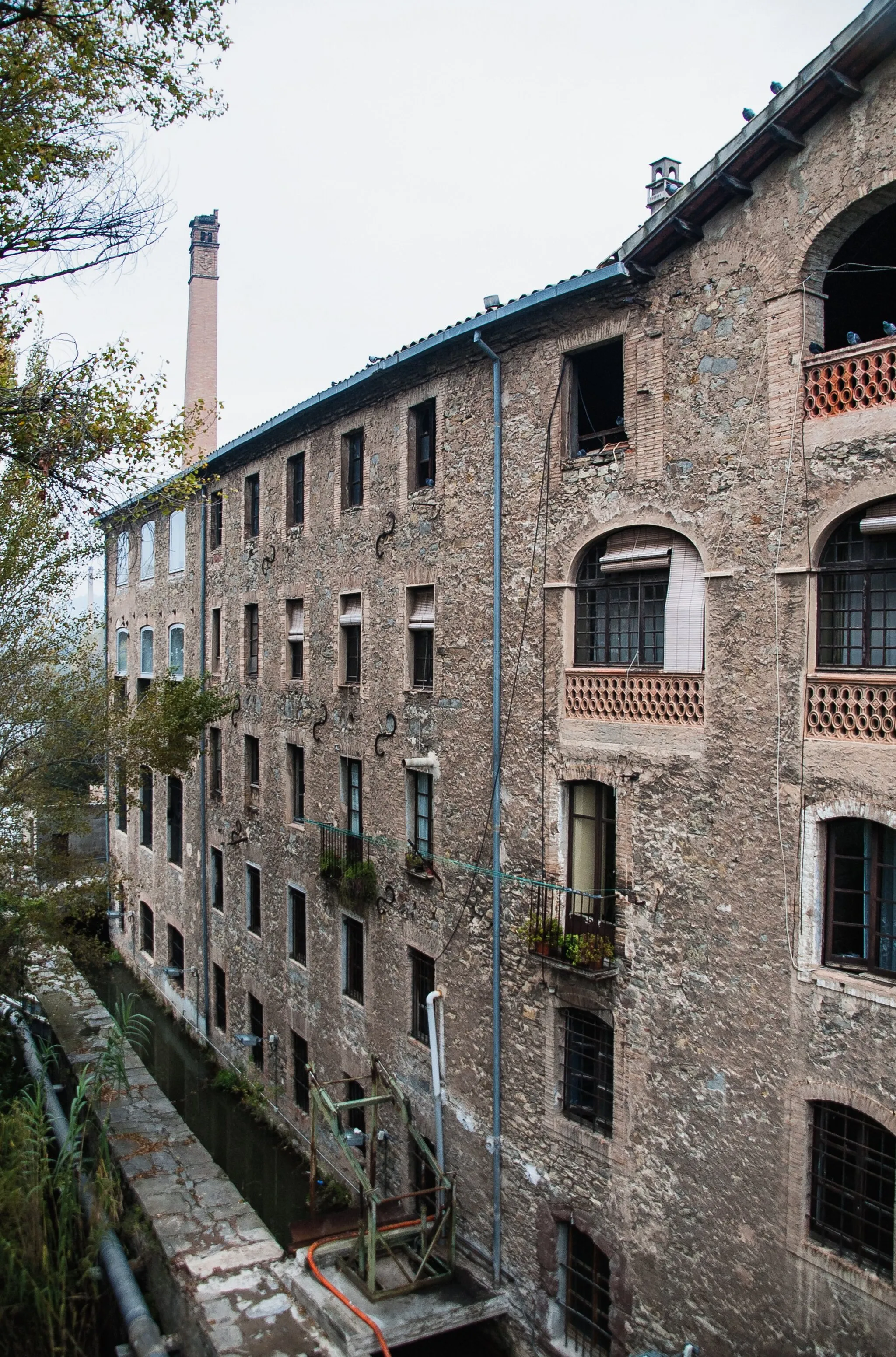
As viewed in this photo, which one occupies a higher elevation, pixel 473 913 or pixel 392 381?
pixel 392 381

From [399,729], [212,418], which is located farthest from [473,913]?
[212,418]

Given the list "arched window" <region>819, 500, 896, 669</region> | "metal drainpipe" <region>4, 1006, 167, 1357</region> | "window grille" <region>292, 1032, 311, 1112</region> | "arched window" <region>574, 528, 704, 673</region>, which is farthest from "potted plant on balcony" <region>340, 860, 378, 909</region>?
"arched window" <region>819, 500, 896, 669</region>

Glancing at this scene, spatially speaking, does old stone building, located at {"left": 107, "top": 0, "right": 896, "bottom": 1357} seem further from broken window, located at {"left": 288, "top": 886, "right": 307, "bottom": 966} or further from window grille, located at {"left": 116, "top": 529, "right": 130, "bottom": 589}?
window grille, located at {"left": 116, "top": 529, "right": 130, "bottom": 589}

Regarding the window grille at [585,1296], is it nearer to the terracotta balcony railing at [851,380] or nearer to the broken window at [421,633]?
the broken window at [421,633]

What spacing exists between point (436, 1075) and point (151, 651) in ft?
59.9

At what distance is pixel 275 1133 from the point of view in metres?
19.3

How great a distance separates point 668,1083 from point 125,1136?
9008 mm

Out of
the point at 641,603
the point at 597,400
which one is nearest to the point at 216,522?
the point at 597,400

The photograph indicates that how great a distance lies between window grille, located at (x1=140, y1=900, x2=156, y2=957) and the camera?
2898 centimetres

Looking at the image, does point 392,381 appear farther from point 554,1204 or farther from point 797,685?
point 554,1204

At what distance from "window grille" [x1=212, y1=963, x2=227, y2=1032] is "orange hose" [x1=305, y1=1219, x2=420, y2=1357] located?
971 cm

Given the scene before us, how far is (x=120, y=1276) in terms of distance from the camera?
10.5 m

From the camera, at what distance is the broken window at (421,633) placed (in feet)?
49.1

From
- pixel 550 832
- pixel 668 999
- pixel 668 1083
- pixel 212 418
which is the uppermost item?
pixel 212 418
